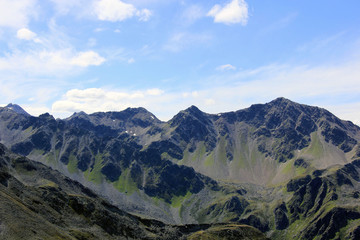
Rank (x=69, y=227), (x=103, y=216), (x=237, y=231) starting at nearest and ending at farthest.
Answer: (x=69, y=227)
(x=103, y=216)
(x=237, y=231)

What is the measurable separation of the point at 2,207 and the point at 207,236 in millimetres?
110882

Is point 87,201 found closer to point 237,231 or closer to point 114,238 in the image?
point 114,238

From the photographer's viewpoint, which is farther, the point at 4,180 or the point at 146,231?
the point at 146,231

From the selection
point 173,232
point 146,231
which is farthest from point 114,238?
point 173,232

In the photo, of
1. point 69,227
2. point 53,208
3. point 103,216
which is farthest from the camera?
point 103,216

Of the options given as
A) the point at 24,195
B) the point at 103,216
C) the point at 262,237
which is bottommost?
the point at 262,237

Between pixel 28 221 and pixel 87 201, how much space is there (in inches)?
2277

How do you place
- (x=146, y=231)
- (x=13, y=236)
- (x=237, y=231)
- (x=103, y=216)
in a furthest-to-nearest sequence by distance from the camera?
(x=237, y=231)
(x=146, y=231)
(x=103, y=216)
(x=13, y=236)

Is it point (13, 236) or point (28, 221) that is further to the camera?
point (28, 221)

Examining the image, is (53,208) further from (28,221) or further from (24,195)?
(28,221)

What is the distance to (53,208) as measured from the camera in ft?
447

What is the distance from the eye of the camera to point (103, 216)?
14938 centimetres

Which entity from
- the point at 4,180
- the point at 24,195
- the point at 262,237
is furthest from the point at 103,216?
the point at 262,237

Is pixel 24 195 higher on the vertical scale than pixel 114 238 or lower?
higher
